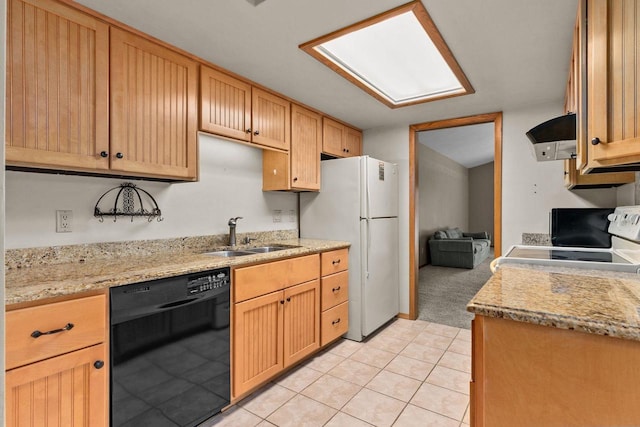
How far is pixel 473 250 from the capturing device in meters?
6.25

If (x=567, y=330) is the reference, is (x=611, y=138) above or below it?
above

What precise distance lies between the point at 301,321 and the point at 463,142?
5.92m

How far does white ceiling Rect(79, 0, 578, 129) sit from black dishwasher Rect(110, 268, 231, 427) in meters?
→ 1.30

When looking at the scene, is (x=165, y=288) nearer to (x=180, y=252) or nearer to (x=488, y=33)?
(x=180, y=252)

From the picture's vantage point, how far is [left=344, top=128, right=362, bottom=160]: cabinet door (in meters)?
3.52

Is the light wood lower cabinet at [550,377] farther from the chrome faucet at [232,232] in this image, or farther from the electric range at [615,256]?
the chrome faucet at [232,232]

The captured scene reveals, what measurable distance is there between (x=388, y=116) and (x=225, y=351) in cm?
256

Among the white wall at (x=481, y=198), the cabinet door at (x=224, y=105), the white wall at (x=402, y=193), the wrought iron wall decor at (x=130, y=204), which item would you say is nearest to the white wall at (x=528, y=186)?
the white wall at (x=402, y=193)

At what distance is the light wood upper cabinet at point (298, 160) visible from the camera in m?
2.76

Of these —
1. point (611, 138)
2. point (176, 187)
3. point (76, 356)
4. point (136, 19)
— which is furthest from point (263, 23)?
point (76, 356)

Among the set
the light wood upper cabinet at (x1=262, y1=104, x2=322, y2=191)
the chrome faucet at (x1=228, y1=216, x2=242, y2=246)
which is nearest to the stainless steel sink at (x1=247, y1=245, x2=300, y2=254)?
the chrome faucet at (x1=228, y1=216, x2=242, y2=246)

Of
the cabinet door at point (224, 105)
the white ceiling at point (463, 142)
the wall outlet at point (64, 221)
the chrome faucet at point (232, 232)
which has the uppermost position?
the white ceiling at point (463, 142)

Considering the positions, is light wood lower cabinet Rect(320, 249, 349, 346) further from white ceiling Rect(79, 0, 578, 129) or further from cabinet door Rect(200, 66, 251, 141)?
white ceiling Rect(79, 0, 578, 129)

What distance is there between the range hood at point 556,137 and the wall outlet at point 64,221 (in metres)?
2.48
